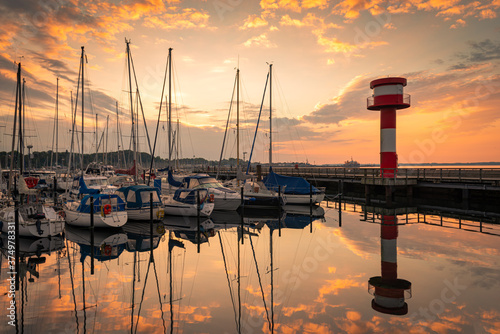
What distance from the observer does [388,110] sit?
3127 centimetres

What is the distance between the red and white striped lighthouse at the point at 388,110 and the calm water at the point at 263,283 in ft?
42.3

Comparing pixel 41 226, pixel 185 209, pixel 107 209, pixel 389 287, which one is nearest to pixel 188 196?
pixel 185 209

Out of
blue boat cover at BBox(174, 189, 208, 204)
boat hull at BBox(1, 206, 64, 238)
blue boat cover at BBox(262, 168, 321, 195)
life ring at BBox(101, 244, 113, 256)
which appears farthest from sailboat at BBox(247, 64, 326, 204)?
boat hull at BBox(1, 206, 64, 238)

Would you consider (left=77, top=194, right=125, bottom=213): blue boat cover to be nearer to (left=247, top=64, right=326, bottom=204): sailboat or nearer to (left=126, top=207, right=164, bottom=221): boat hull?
(left=126, top=207, right=164, bottom=221): boat hull

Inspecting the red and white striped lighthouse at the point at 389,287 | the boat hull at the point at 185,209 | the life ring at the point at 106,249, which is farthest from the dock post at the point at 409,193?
the life ring at the point at 106,249

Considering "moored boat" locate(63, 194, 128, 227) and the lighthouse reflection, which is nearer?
the lighthouse reflection

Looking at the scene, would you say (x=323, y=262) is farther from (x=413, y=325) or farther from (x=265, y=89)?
A: (x=265, y=89)

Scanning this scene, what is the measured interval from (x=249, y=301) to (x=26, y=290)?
24.3 feet

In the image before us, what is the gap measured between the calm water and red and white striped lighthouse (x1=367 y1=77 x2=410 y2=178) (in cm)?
1288

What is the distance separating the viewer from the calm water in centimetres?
820

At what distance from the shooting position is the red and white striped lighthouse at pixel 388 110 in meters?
30.6

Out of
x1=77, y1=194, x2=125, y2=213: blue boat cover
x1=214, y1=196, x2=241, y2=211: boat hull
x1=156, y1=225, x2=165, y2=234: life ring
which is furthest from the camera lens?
x1=214, y1=196, x2=241, y2=211: boat hull

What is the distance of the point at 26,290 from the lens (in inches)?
405

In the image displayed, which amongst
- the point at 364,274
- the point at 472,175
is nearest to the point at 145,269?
the point at 364,274
